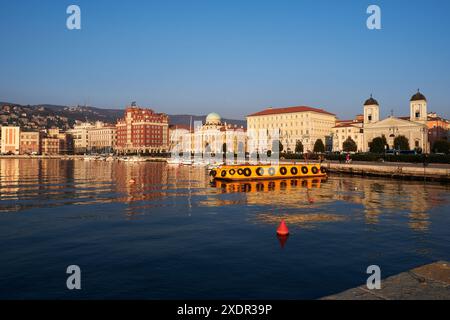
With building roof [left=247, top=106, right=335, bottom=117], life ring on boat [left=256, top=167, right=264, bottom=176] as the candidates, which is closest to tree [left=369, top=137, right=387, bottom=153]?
building roof [left=247, top=106, right=335, bottom=117]

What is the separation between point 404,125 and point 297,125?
158ft

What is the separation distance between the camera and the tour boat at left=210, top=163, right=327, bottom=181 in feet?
169

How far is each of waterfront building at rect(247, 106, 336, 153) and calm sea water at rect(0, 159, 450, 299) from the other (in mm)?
140733

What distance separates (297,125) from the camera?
570 ft

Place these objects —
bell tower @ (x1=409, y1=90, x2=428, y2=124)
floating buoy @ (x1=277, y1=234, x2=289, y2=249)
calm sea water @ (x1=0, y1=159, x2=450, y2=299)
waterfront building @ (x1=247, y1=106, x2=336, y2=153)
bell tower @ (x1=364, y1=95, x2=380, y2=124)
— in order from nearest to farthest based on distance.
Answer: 1. calm sea water @ (x1=0, y1=159, x2=450, y2=299)
2. floating buoy @ (x1=277, y1=234, x2=289, y2=249)
3. bell tower @ (x1=409, y1=90, x2=428, y2=124)
4. bell tower @ (x1=364, y1=95, x2=380, y2=124)
5. waterfront building @ (x1=247, y1=106, x2=336, y2=153)

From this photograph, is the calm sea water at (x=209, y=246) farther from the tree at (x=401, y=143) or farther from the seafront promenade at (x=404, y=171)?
the tree at (x=401, y=143)

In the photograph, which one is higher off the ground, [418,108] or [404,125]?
[418,108]

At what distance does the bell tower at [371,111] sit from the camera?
15025 cm

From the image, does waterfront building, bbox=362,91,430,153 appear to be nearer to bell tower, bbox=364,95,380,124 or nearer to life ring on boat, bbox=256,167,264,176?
bell tower, bbox=364,95,380,124

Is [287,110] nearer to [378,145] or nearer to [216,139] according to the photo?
[216,139]

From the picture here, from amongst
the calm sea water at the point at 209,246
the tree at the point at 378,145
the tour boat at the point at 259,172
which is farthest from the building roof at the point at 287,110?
the calm sea water at the point at 209,246

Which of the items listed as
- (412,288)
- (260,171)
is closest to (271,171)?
(260,171)
